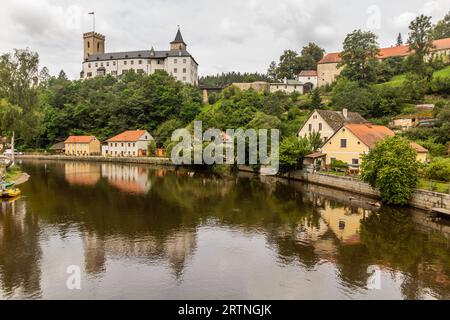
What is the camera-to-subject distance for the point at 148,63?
118000 millimetres

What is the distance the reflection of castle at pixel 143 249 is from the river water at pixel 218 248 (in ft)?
0.17

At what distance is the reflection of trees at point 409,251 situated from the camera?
15.3m

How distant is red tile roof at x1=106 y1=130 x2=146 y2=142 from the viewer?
272 ft

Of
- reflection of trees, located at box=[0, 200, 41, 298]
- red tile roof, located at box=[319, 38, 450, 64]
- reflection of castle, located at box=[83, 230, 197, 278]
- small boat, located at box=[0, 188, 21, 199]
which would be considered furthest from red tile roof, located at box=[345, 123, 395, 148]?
red tile roof, located at box=[319, 38, 450, 64]

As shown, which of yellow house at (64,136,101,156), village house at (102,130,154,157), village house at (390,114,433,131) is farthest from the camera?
yellow house at (64,136,101,156)

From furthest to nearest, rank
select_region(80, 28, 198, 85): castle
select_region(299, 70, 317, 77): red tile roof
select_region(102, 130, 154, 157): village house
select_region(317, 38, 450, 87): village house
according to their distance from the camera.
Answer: select_region(80, 28, 198, 85): castle → select_region(299, 70, 317, 77): red tile roof → select_region(317, 38, 450, 87): village house → select_region(102, 130, 154, 157): village house

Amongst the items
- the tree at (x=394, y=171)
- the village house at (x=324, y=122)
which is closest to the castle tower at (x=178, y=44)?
the village house at (x=324, y=122)

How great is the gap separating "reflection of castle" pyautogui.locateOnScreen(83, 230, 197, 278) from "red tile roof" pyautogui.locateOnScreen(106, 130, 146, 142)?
63.0 metres

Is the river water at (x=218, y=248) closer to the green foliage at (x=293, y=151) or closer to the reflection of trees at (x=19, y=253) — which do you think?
the reflection of trees at (x=19, y=253)

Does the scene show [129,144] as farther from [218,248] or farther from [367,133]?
[218,248]

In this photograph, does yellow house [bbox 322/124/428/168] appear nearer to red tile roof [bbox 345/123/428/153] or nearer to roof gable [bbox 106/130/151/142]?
red tile roof [bbox 345/123/428/153]

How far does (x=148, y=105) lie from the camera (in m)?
92.4

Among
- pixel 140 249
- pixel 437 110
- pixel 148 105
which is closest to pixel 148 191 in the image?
pixel 140 249
